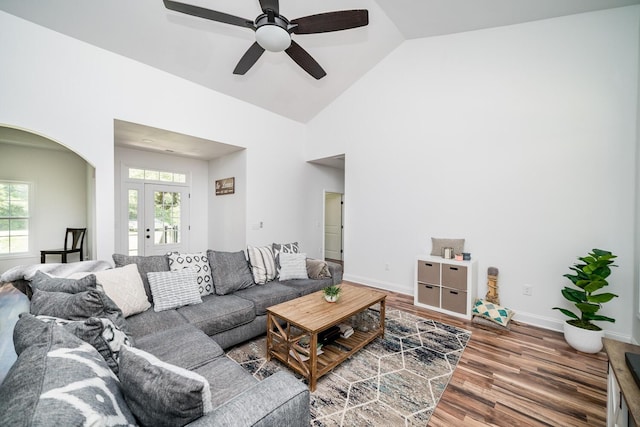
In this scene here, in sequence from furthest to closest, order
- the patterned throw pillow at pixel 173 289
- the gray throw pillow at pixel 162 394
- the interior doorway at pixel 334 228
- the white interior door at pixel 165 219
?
the interior doorway at pixel 334 228 < the white interior door at pixel 165 219 < the patterned throw pillow at pixel 173 289 < the gray throw pillow at pixel 162 394

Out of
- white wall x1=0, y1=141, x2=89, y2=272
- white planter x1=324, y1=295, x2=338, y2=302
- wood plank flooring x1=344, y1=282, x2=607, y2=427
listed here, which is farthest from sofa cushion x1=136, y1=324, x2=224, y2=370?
white wall x1=0, y1=141, x2=89, y2=272

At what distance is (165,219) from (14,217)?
2.54m

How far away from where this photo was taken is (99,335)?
1.13 metres

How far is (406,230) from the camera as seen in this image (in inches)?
163

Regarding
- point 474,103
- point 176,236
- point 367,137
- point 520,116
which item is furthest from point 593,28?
point 176,236

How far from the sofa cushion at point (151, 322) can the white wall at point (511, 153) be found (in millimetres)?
3245

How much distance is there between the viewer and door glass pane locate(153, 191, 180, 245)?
5.32 m

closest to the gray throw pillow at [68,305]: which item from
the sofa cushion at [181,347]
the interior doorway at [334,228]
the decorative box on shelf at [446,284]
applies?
the sofa cushion at [181,347]

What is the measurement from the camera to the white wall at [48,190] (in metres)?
4.79

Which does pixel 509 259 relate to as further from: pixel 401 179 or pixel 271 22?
pixel 271 22

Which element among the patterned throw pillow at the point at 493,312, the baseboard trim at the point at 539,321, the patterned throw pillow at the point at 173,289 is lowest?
the baseboard trim at the point at 539,321

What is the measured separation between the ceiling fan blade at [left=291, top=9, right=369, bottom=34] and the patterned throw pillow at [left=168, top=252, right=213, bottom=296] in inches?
97.6

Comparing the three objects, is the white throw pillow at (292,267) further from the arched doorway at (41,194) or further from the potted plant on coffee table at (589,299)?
the arched doorway at (41,194)

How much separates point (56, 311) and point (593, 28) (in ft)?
17.2
